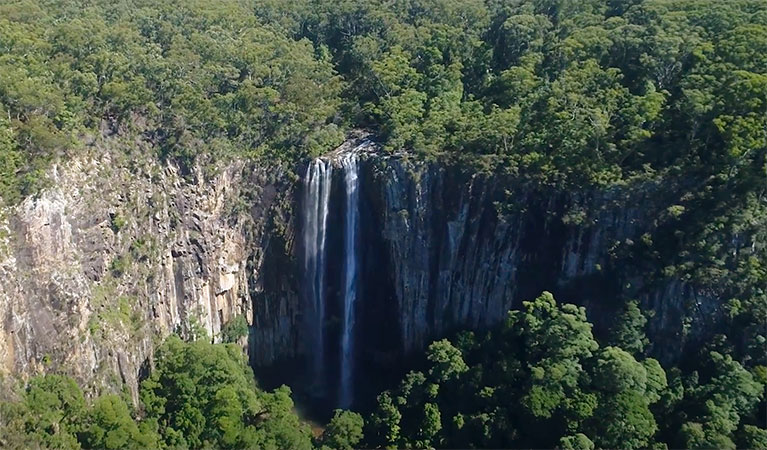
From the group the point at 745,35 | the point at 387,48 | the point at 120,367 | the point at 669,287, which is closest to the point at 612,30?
the point at 745,35

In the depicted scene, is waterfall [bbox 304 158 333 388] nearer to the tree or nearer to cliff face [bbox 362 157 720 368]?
cliff face [bbox 362 157 720 368]

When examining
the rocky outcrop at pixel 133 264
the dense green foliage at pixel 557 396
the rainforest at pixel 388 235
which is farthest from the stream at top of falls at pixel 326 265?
the dense green foliage at pixel 557 396

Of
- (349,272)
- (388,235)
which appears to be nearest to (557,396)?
(388,235)

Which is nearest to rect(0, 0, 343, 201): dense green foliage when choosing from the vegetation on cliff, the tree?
the vegetation on cliff

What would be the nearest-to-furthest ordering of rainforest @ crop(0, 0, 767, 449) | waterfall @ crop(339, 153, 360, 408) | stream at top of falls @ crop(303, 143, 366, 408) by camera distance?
1. rainforest @ crop(0, 0, 767, 449)
2. waterfall @ crop(339, 153, 360, 408)
3. stream at top of falls @ crop(303, 143, 366, 408)

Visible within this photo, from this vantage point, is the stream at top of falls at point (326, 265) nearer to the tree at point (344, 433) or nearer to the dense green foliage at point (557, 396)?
the tree at point (344, 433)
